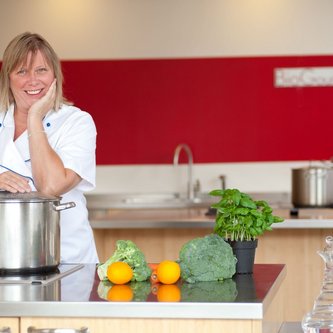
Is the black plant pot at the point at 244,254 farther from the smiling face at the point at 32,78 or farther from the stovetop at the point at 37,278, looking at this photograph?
the smiling face at the point at 32,78

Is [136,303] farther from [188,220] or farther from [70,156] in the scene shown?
[188,220]

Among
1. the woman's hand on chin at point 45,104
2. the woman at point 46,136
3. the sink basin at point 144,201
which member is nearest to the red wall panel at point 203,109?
the sink basin at point 144,201

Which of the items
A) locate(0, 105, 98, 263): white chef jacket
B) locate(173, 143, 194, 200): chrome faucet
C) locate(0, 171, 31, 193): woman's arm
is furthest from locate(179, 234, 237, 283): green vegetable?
locate(173, 143, 194, 200): chrome faucet

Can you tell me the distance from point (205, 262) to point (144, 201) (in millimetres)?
4101

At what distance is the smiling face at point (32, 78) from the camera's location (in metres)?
3.10

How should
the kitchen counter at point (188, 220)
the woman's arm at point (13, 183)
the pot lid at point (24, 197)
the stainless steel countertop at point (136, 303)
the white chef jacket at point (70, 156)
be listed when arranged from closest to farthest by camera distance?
the stainless steel countertop at point (136, 303)
the pot lid at point (24, 197)
the woman's arm at point (13, 183)
the white chef jacket at point (70, 156)
the kitchen counter at point (188, 220)

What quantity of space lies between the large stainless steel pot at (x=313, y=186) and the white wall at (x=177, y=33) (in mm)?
1201

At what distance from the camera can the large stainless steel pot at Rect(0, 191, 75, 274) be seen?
2566mm

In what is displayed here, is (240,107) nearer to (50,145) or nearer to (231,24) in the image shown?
(231,24)

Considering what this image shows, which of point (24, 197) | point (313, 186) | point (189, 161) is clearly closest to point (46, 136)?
point (24, 197)

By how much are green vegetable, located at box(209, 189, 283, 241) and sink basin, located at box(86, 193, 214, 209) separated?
3.64m

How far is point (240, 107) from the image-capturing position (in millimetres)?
6555

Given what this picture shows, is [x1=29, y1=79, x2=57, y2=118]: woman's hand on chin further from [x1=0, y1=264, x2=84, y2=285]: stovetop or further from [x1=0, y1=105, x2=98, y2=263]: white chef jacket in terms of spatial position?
[x1=0, y1=264, x2=84, y2=285]: stovetop

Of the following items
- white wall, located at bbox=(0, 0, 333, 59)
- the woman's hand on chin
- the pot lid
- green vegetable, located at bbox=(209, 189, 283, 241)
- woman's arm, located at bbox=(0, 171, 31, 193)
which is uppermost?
white wall, located at bbox=(0, 0, 333, 59)
